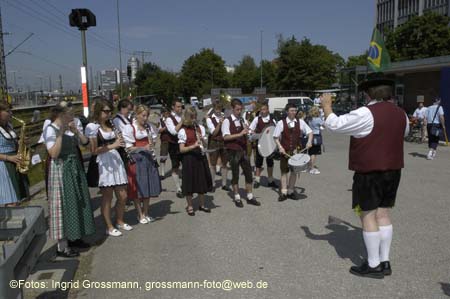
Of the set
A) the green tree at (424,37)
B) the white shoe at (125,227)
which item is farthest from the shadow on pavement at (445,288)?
the green tree at (424,37)

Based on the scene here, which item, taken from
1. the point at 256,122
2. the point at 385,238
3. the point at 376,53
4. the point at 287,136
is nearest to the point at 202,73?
the point at 376,53

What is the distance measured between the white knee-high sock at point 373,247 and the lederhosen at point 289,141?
329cm

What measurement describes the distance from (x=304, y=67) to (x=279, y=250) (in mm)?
55388

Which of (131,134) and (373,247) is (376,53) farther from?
(373,247)

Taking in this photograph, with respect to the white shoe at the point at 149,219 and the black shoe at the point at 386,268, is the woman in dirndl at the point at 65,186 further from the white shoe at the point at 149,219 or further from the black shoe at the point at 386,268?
the black shoe at the point at 386,268

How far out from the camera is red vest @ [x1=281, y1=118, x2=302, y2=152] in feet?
24.1

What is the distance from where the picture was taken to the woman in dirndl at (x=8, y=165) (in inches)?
191

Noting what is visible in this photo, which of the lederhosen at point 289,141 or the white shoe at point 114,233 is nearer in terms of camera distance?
the white shoe at point 114,233

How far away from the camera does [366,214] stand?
13.6 feet

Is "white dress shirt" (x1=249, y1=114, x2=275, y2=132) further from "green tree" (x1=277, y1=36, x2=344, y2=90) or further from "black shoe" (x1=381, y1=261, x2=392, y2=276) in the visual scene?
"green tree" (x1=277, y1=36, x2=344, y2=90)

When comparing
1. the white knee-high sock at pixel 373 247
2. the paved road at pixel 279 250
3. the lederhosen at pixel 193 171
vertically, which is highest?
the lederhosen at pixel 193 171

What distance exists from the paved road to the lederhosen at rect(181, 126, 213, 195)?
473 millimetres

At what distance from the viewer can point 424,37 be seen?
38562 millimetres

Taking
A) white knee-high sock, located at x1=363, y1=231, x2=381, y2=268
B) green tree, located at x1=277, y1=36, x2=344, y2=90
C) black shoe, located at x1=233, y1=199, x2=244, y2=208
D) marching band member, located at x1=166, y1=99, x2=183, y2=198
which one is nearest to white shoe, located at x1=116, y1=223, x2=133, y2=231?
black shoe, located at x1=233, y1=199, x2=244, y2=208
